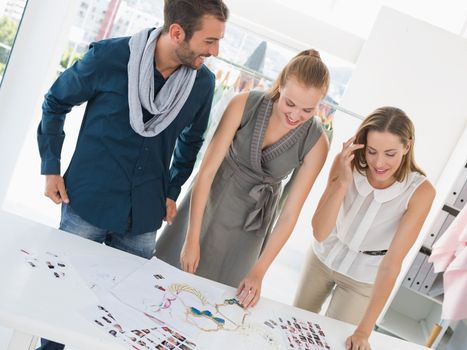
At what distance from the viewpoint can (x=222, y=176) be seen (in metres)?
1.92

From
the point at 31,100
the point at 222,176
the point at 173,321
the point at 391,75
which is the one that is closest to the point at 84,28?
the point at 31,100

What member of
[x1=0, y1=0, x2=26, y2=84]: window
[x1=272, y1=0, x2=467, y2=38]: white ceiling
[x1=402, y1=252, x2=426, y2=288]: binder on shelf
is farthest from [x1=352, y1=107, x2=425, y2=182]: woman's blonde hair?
[x1=272, y1=0, x2=467, y2=38]: white ceiling

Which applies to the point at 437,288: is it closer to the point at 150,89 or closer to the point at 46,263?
the point at 150,89

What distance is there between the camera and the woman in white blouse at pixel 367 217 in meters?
1.82

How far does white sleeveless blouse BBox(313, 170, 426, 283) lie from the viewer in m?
1.89

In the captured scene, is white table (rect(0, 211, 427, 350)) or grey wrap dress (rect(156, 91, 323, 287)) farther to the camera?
grey wrap dress (rect(156, 91, 323, 287))

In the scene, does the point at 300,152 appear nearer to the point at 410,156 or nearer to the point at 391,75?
the point at 410,156

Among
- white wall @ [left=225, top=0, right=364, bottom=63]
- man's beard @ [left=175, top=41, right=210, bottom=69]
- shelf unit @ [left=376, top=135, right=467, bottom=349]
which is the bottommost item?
shelf unit @ [left=376, top=135, right=467, bottom=349]

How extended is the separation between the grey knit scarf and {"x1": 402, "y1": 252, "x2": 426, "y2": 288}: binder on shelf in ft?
8.27

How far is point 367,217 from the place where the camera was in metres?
1.94

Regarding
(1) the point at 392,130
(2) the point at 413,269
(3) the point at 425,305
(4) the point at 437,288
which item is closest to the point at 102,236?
(1) the point at 392,130

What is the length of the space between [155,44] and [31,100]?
117 centimetres

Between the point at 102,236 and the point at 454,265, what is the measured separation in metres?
2.13

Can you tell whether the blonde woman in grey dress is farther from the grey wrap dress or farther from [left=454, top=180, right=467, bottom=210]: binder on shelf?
[left=454, top=180, right=467, bottom=210]: binder on shelf
